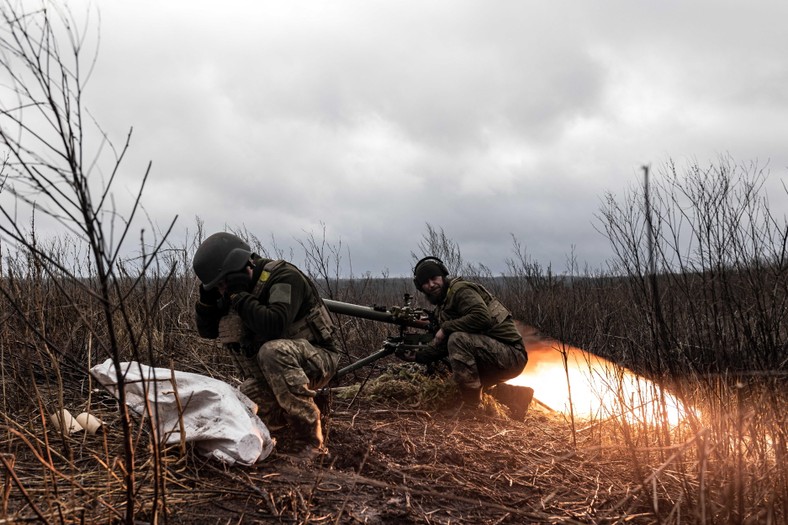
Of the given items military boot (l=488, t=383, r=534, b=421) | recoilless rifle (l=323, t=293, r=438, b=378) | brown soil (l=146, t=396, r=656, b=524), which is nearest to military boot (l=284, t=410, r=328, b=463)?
brown soil (l=146, t=396, r=656, b=524)

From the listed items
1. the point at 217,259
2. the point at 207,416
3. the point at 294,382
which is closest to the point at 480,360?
the point at 294,382

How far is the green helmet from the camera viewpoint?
420 centimetres

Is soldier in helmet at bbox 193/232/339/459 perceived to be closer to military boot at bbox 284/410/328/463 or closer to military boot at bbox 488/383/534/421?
military boot at bbox 284/410/328/463

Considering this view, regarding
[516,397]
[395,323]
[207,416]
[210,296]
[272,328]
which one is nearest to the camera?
[207,416]

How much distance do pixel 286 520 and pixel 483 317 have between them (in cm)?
360

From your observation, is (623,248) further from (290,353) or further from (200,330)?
(200,330)

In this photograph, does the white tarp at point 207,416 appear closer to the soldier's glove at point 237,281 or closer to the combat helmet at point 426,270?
the soldier's glove at point 237,281

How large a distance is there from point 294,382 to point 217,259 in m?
0.99

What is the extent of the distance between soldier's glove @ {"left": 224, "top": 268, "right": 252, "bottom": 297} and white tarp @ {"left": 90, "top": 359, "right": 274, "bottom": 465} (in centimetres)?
68

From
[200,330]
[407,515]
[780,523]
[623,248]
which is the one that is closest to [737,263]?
[623,248]

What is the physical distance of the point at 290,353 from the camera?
415cm

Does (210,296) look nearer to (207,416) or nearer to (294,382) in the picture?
(294,382)

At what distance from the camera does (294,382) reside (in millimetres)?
4051

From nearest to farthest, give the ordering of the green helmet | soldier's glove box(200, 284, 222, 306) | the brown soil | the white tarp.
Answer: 1. the brown soil
2. the white tarp
3. the green helmet
4. soldier's glove box(200, 284, 222, 306)
